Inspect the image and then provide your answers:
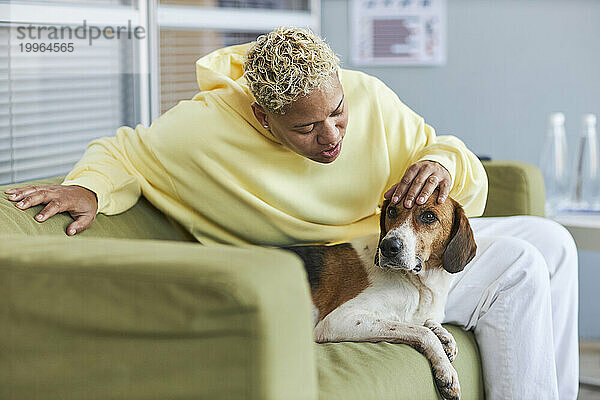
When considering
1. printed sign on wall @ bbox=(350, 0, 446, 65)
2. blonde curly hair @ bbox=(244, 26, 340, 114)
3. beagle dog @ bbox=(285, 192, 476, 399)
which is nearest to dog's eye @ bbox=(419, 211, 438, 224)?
beagle dog @ bbox=(285, 192, 476, 399)

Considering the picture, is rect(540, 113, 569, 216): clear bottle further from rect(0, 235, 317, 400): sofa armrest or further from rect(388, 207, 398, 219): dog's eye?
rect(0, 235, 317, 400): sofa armrest

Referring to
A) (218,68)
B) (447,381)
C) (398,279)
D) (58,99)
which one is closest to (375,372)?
(447,381)

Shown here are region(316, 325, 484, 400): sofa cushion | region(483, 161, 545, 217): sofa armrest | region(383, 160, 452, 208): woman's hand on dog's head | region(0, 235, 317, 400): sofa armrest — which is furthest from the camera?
region(483, 161, 545, 217): sofa armrest

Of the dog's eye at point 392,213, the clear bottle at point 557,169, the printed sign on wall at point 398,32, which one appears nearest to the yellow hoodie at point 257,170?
the dog's eye at point 392,213

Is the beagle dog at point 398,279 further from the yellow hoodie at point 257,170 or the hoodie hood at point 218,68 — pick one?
the hoodie hood at point 218,68

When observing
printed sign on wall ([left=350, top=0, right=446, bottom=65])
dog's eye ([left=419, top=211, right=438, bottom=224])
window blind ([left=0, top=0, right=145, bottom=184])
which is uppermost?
printed sign on wall ([left=350, top=0, right=446, bottom=65])

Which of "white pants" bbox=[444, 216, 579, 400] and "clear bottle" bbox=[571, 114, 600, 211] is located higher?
"clear bottle" bbox=[571, 114, 600, 211]

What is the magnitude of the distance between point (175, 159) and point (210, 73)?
24 centimetres

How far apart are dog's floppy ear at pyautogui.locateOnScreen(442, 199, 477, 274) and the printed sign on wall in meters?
1.67

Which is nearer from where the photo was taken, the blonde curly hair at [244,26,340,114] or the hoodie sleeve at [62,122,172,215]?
the blonde curly hair at [244,26,340,114]

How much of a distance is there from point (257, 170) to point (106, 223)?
1.12ft

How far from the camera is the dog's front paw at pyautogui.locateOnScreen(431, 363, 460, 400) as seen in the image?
142 cm

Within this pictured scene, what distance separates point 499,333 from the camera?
1.58 m

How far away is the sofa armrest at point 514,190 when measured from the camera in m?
2.17
